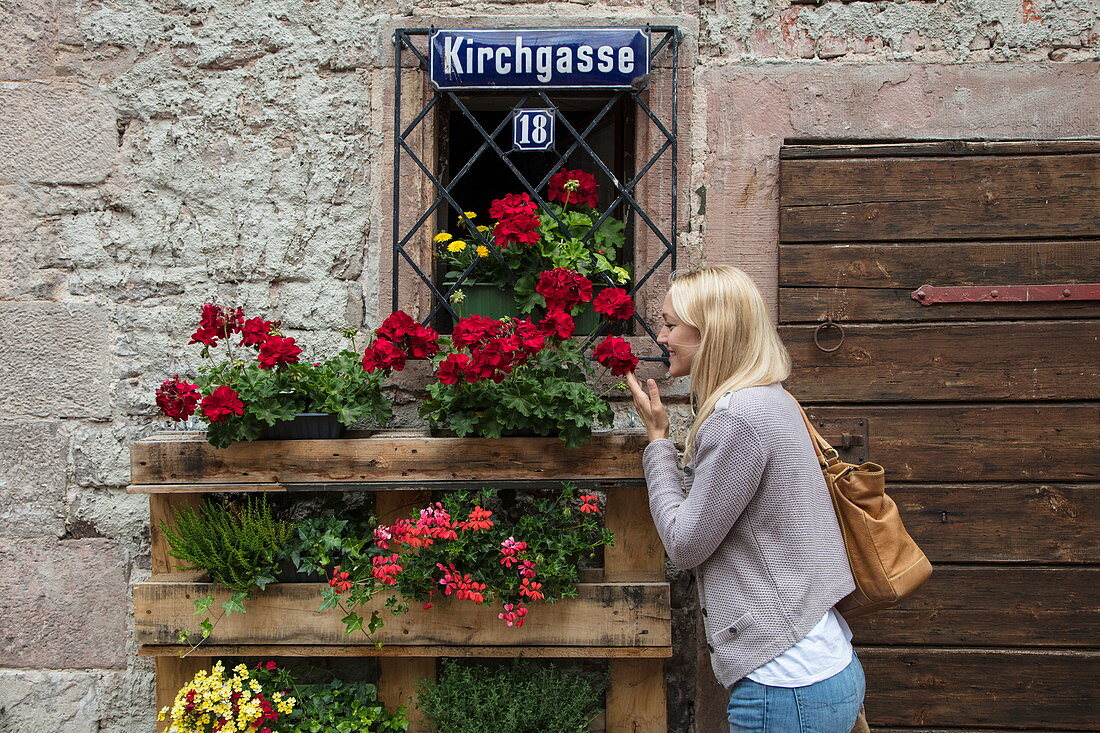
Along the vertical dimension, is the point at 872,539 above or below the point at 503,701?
above

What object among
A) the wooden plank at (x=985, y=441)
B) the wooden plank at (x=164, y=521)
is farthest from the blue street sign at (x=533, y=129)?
the wooden plank at (x=164, y=521)

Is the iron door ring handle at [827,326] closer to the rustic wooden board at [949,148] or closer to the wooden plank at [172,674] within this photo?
the rustic wooden board at [949,148]

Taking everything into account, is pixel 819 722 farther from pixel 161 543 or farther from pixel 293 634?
pixel 161 543

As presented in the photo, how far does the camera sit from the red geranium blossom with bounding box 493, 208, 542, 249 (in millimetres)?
2473

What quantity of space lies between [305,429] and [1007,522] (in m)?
2.14

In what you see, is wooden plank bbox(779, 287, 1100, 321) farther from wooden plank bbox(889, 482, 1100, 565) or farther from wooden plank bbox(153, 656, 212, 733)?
wooden plank bbox(153, 656, 212, 733)

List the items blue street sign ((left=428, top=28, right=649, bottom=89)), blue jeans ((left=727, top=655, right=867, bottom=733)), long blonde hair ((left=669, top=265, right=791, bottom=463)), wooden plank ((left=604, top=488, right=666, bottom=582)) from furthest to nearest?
blue street sign ((left=428, top=28, right=649, bottom=89)) < wooden plank ((left=604, top=488, right=666, bottom=582)) < long blonde hair ((left=669, top=265, right=791, bottom=463)) < blue jeans ((left=727, top=655, right=867, bottom=733))

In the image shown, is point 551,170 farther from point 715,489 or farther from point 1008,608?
point 1008,608

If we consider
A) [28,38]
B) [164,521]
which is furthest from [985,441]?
[28,38]

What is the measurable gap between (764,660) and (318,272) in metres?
1.78

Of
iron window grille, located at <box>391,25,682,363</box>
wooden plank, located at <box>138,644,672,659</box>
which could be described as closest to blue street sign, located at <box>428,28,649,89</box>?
iron window grille, located at <box>391,25,682,363</box>

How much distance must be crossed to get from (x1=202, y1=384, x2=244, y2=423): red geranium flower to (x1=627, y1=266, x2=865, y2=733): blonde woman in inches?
44.9

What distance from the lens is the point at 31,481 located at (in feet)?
9.11

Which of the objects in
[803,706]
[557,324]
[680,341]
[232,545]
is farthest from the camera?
[232,545]
